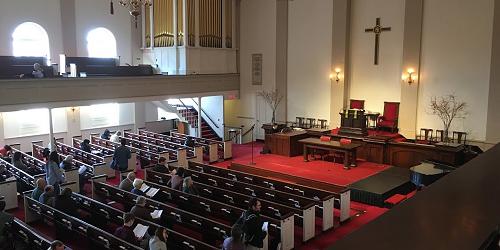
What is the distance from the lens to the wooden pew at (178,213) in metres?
7.64

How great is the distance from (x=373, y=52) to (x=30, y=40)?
44.3 ft

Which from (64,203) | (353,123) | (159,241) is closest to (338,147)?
(353,123)

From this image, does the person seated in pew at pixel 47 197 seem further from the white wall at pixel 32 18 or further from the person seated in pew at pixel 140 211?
the white wall at pixel 32 18

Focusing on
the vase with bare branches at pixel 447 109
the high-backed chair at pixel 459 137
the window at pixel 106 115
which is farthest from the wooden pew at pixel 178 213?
A: the high-backed chair at pixel 459 137

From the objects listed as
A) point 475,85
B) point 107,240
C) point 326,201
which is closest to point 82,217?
point 107,240

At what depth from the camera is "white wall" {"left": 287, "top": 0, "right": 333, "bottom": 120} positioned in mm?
17984

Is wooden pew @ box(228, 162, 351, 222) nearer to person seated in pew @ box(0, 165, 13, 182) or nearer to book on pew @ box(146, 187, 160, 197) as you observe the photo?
book on pew @ box(146, 187, 160, 197)

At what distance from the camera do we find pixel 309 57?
61.0 feet

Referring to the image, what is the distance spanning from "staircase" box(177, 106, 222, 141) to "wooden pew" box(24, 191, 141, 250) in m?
11.1

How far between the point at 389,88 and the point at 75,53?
12.9 metres

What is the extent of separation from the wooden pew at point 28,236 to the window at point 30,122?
9.99 meters

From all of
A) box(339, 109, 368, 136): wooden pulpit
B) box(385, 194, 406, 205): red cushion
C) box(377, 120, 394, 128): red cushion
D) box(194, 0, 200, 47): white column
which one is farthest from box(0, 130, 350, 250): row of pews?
box(194, 0, 200, 47): white column

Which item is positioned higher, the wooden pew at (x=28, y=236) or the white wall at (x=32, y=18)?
the white wall at (x=32, y=18)

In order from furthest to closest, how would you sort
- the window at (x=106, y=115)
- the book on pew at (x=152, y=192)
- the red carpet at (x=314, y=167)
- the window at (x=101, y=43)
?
the window at (x=106, y=115)
the window at (x=101, y=43)
the red carpet at (x=314, y=167)
the book on pew at (x=152, y=192)
